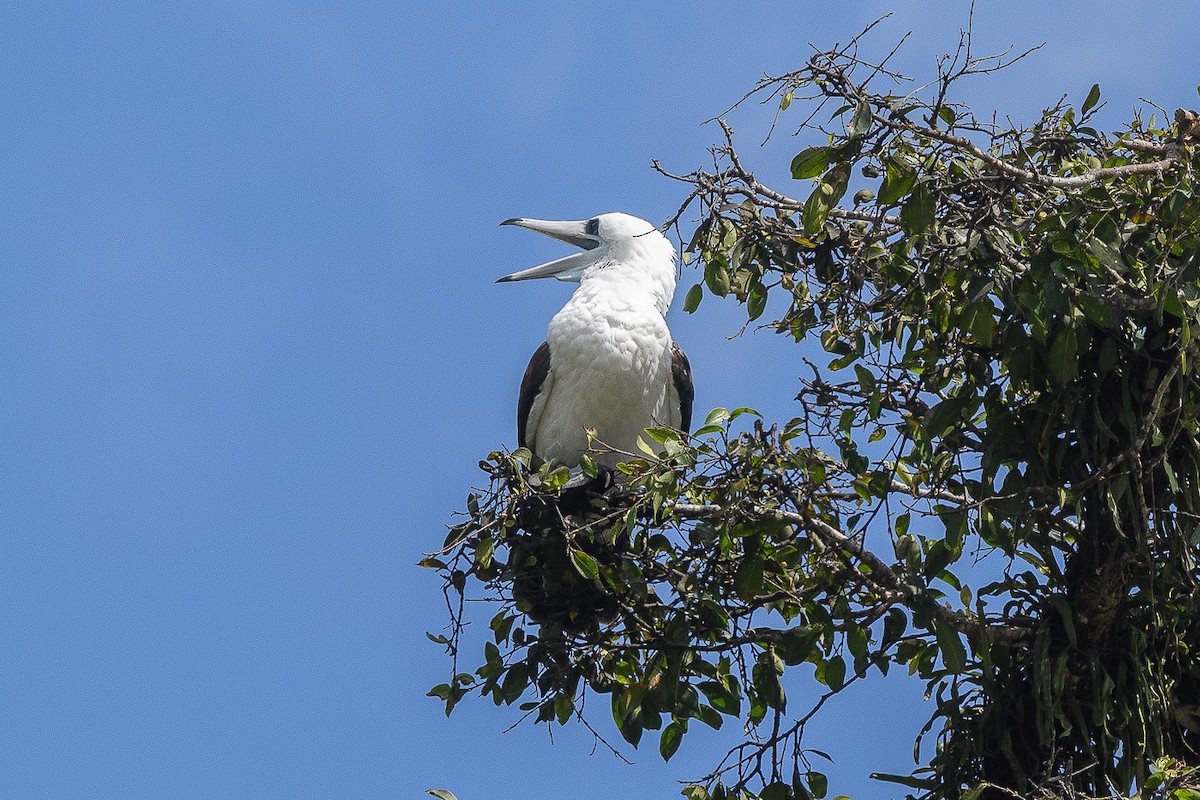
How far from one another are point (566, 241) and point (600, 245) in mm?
298

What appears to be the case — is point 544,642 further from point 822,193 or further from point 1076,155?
point 1076,155

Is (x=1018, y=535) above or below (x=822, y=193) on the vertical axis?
below

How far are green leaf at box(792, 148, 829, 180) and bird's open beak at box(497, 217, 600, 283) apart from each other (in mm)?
2603

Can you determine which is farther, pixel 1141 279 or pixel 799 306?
pixel 799 306

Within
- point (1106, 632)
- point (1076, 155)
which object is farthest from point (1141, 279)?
point (1106, 632)

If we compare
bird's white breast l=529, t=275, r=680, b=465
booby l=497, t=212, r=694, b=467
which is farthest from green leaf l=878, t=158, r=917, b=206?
bird's white breast l=529, t=275, r=680, b=465

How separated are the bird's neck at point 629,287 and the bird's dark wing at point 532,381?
264mm

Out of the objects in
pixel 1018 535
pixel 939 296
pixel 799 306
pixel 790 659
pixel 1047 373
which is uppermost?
pixel 799 306

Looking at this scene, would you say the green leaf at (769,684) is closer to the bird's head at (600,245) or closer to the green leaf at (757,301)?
the green leaf at (757,301)

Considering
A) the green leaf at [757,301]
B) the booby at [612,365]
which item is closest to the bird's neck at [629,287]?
the booby at [612,365]

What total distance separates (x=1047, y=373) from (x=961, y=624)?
0.77 m

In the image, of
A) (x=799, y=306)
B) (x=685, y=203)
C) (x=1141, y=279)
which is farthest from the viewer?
(x=799, y=306)

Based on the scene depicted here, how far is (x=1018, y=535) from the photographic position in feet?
13.3

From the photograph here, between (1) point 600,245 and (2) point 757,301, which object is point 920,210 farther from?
(1) point 600,245
